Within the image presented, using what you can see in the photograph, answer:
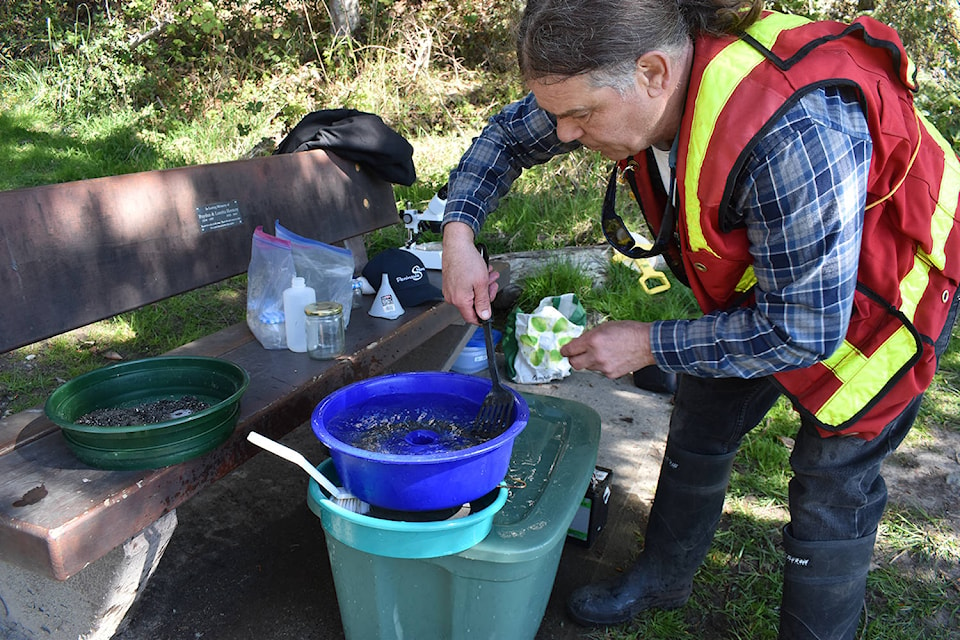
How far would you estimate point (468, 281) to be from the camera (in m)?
1.85

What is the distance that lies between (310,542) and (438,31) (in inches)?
218

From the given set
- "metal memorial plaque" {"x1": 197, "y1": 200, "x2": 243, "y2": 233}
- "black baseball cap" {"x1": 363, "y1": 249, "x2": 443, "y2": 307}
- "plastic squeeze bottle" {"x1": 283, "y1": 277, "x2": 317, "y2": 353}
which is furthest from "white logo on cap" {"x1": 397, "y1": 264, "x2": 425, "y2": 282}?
"metal memorial plaque" {"x1": 197, "y1": 200, "x2": 243, "y2": 233}

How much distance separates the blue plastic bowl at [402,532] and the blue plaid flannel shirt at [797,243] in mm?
542

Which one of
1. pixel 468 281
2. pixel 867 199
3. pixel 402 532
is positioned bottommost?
pixel 402 532

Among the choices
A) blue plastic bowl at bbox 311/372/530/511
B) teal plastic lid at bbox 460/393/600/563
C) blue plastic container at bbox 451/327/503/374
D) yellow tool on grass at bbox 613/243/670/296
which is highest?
blue plastic bowl at bbox 311/372/530/511

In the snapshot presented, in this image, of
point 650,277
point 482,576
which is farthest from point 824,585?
point 650,277

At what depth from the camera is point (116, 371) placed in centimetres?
182

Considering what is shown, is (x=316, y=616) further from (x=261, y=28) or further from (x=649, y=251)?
(x=261, y=28)

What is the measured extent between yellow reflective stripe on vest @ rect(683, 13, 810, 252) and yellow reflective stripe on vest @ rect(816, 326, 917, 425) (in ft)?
1.48

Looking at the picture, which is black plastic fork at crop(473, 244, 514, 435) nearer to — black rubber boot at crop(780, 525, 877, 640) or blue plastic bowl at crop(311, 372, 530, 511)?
blue plastic bowl at crop(311, 372, 530, 511)

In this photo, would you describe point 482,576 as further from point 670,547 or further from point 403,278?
point 403,278

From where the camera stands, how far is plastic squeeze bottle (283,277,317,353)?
7.24 feet

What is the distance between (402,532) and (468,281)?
0.64 metres

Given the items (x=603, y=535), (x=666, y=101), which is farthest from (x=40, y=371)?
(x=666, y=101)
